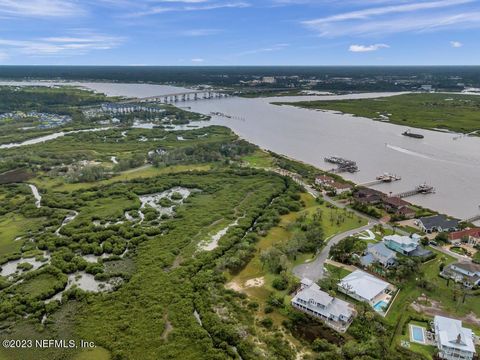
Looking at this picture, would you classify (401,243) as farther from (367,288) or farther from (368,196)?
(368,196)

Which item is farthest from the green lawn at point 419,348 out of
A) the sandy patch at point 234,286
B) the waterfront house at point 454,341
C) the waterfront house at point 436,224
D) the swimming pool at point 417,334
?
the waterfront house at point 436,224

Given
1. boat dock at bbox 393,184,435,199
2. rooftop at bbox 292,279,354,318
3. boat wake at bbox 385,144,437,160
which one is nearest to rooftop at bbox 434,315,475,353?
rooftop at bbox 292,279,354,318

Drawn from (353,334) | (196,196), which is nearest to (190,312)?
(353,334)

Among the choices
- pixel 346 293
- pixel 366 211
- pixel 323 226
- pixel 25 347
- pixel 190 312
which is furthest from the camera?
pixel 366 211

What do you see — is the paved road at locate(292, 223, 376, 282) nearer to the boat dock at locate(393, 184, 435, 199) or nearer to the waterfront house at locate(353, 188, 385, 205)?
the waterfront house at locate(353, 188, 385, 205)

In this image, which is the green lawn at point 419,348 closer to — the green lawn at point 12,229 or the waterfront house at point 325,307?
the waterfront house at point 325,307

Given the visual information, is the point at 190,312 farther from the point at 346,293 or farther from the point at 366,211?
the point at 366,211

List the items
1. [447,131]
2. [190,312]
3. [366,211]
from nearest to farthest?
[190,312], [366,211], [447,131]
